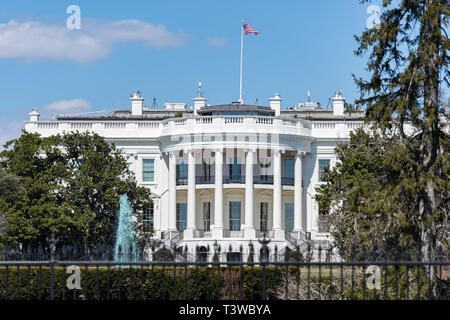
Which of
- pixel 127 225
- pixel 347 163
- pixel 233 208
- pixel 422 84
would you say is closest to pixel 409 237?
pixel 422 84

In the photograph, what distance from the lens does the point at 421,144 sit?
82.0 feet

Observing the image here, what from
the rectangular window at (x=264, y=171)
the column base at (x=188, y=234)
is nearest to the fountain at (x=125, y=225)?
the column base at (x=188, y=234)

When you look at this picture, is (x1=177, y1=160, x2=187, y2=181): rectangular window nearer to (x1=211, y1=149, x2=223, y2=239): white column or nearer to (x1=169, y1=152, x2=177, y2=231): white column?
(x1=169, y1=152, x2=177, y2=231): white column

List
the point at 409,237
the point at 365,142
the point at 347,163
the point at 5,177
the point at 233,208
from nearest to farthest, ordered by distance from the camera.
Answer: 1. the point at 409,237
2. the point at 365,142
3. the point at 5,177
4. the point at 347,163
5. the point at 233,208

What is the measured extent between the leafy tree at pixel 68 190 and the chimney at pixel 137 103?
46.9ft

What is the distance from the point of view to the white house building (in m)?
61.6

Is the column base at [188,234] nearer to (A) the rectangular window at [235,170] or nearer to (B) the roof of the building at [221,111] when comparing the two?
(A) the rectangular window at [235,170]

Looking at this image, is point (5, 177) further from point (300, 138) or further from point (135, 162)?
point (300, 138)

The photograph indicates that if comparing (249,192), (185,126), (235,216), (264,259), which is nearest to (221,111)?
(185,126)

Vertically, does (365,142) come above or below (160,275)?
above

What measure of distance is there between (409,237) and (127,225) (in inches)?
1337

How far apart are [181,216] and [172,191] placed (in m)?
2.17

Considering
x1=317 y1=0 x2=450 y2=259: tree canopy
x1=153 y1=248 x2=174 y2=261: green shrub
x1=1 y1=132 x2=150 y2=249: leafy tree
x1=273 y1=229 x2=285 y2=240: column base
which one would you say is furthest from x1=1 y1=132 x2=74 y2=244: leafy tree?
x1=317 y1=0 x2=450 y2=259: tree canopy

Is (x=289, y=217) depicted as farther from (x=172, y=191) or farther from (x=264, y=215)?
(x=172, y=191)
